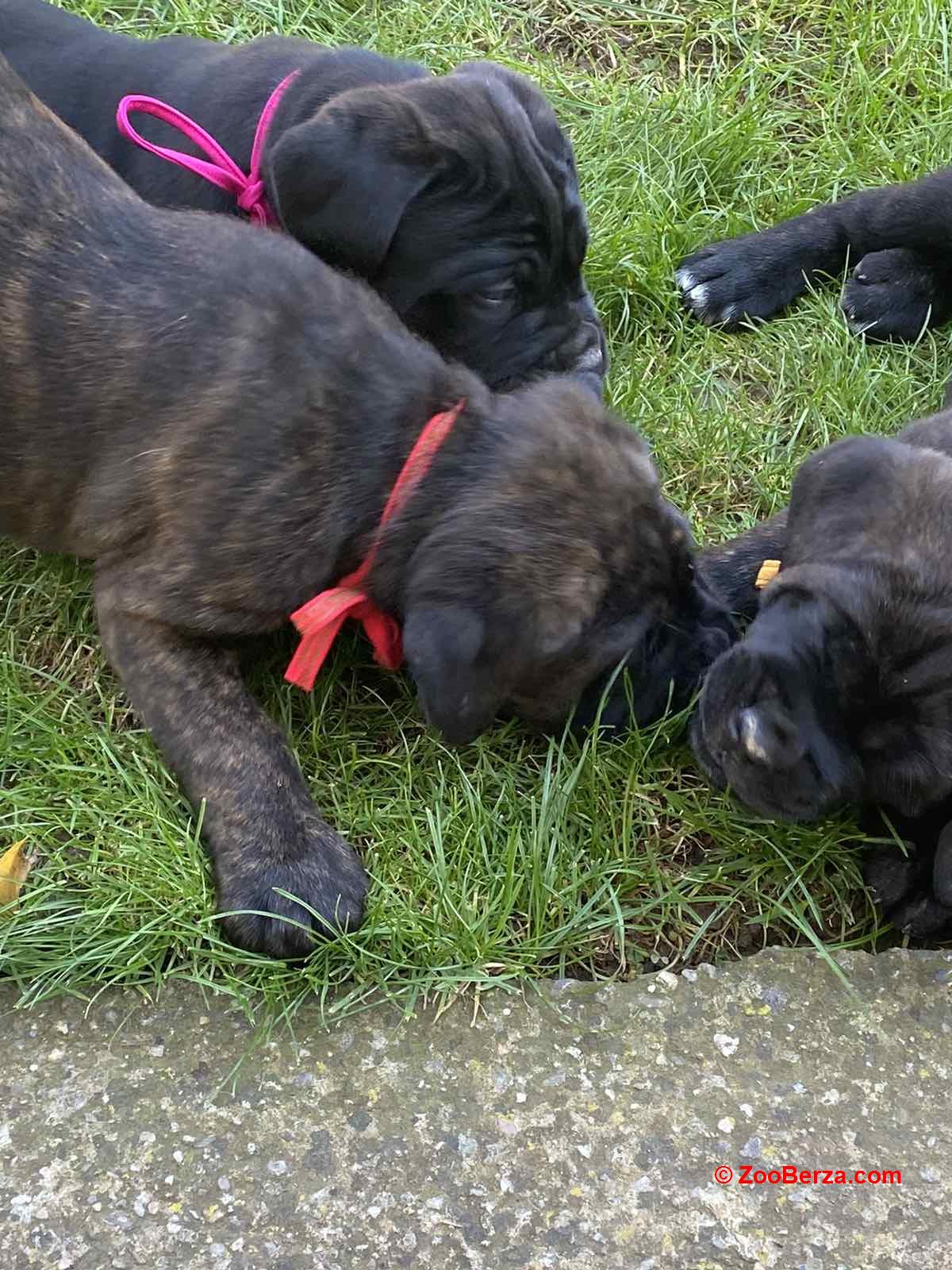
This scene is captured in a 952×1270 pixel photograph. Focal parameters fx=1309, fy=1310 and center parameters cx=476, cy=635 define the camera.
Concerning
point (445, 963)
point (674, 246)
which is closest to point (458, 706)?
point (445, 963)

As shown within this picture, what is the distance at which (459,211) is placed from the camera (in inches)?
157

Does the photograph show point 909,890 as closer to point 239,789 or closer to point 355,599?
point 355,599

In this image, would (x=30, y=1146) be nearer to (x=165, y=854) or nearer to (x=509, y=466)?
(x=165, y=854)

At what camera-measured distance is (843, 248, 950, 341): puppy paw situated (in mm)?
4652

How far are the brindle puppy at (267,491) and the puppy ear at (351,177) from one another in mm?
237

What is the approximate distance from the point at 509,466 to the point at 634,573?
0.40 metres

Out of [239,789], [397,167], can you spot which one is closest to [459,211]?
[397,167]

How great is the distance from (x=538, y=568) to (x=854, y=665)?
76 cm

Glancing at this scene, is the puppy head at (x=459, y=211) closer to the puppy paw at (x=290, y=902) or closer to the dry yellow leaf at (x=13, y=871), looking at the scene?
the puppy paw at (x=290, y=902)

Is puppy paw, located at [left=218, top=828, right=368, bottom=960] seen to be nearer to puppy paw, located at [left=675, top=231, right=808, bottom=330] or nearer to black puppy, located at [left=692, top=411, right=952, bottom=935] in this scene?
black puppy, located at [left=692, top=411, right=952, bottom=935]

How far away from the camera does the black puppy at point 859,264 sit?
4652 mm

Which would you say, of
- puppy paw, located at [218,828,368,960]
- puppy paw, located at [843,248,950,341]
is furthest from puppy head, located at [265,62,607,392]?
puppy paw, located at [218,828,368,960]

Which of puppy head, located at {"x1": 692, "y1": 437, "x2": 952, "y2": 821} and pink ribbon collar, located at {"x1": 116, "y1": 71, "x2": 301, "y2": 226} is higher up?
pink ribbon collar, located at {"x1": 116, "y1": 71, "x2": 301, "y2": 226}

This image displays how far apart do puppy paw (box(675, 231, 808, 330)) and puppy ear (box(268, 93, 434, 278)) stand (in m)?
1.25
